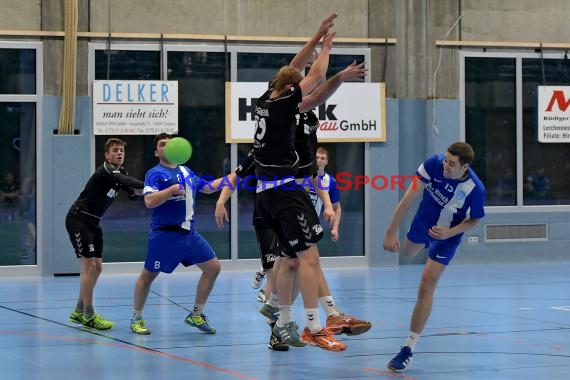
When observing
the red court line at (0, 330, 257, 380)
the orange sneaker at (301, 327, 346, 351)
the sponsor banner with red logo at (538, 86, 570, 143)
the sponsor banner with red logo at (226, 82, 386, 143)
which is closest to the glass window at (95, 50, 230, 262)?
the sponsor banner with red logo at (226, 82, 386, 143)

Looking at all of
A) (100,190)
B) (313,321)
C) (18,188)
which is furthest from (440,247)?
(18,188)

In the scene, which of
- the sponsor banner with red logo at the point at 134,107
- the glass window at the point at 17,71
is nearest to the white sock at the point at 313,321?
the sponsor banner with red logo at the point at 134,107

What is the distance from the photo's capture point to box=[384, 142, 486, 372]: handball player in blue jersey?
8391 mm

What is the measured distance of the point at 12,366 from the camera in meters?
8.69

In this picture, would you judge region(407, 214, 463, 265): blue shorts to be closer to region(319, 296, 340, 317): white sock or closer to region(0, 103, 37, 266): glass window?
region(319, 296, 340, 317): white sock

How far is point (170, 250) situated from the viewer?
34.2ft

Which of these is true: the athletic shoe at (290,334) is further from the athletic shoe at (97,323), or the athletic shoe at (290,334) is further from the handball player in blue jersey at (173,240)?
the athletic shoe at (97,323)

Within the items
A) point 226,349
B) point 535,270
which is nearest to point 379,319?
point 226,349

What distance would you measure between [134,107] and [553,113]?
8.21 meters

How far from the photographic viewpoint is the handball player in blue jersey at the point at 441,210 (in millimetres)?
8391

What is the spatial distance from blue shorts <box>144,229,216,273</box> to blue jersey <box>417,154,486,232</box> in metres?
2.77

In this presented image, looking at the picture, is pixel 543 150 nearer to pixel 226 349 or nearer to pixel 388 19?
pixel 388 19

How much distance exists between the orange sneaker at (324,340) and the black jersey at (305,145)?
1404 mm

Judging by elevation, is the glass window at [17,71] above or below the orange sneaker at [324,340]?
above
